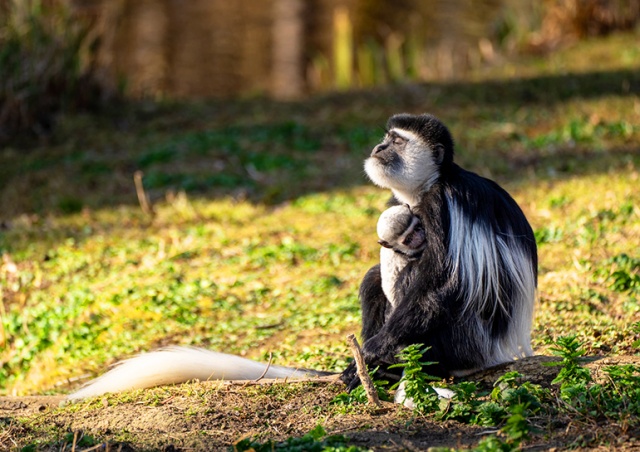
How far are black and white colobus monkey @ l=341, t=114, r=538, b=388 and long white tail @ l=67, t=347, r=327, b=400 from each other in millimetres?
361

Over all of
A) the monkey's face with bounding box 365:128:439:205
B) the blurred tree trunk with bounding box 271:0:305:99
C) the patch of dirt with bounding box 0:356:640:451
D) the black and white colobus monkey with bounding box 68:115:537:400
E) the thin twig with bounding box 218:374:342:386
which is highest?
the blurred tree trunk with bounding box 271:0:305:99

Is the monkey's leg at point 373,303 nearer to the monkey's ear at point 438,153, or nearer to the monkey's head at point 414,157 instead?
the monkey's head at point 414,157

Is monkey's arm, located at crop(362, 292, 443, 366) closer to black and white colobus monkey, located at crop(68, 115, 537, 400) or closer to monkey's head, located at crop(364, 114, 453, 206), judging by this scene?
black and white colobus monkey, located at crop(68, 115, 537, 400)

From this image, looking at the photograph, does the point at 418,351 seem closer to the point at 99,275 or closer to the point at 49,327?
the point at 49,327

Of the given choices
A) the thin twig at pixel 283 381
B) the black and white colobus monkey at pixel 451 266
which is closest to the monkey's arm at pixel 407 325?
the black and white colobus monkey at pixel 451 266

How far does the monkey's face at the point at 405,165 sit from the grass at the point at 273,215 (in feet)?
2.65

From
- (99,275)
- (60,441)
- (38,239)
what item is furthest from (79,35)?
(60,441)

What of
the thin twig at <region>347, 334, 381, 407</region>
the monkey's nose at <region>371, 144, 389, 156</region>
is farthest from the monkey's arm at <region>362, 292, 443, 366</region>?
the monkey's nose at <region>371, 144, 389, 156</region>

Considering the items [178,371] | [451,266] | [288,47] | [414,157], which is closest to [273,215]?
[178,371]

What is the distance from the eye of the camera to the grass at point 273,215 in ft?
13.6

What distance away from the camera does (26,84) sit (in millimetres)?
7859

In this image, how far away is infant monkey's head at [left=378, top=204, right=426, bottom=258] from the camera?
296cm

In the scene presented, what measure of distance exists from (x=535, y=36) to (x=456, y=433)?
340 inches

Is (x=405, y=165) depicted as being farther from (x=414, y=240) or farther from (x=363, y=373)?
(x=363, y=373)
